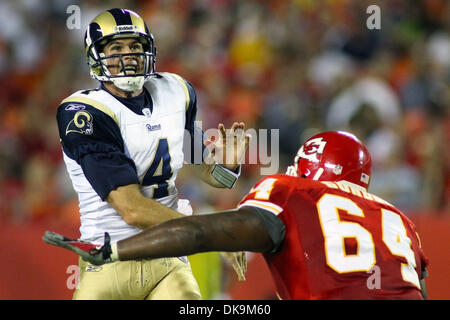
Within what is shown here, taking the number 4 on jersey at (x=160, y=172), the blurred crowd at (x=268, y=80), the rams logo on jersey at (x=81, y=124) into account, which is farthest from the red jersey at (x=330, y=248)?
the blurred crowd at (x=268, y=80)

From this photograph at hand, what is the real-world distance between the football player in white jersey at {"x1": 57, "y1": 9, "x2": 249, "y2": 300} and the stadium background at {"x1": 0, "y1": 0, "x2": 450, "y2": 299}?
2.34 metres

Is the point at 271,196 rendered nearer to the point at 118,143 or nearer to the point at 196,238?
the point at 196,238

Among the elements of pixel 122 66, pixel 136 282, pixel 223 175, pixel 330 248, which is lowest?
pixel 136 282

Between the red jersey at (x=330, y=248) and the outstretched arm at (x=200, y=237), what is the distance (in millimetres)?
129

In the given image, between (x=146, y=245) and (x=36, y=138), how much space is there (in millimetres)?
5729

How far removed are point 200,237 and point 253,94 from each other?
575cm

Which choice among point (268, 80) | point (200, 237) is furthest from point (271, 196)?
point (268, 80)

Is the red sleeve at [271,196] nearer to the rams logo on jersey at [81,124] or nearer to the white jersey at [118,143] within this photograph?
the white jersey at [118,143]

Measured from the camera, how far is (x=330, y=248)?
10.4 ft

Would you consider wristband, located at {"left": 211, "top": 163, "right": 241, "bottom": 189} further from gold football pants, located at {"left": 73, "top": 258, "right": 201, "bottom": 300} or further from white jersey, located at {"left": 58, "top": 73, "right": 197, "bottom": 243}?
gold football pants, located at {"left": 73, "top": 258, "right": 201, "bottom": 300}

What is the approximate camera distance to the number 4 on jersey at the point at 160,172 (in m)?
3.88

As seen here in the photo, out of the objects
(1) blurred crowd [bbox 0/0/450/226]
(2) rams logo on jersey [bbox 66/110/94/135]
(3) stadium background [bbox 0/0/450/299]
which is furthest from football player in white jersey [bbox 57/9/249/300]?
(1) blurred crowd [bbox 0/0/450/226]
